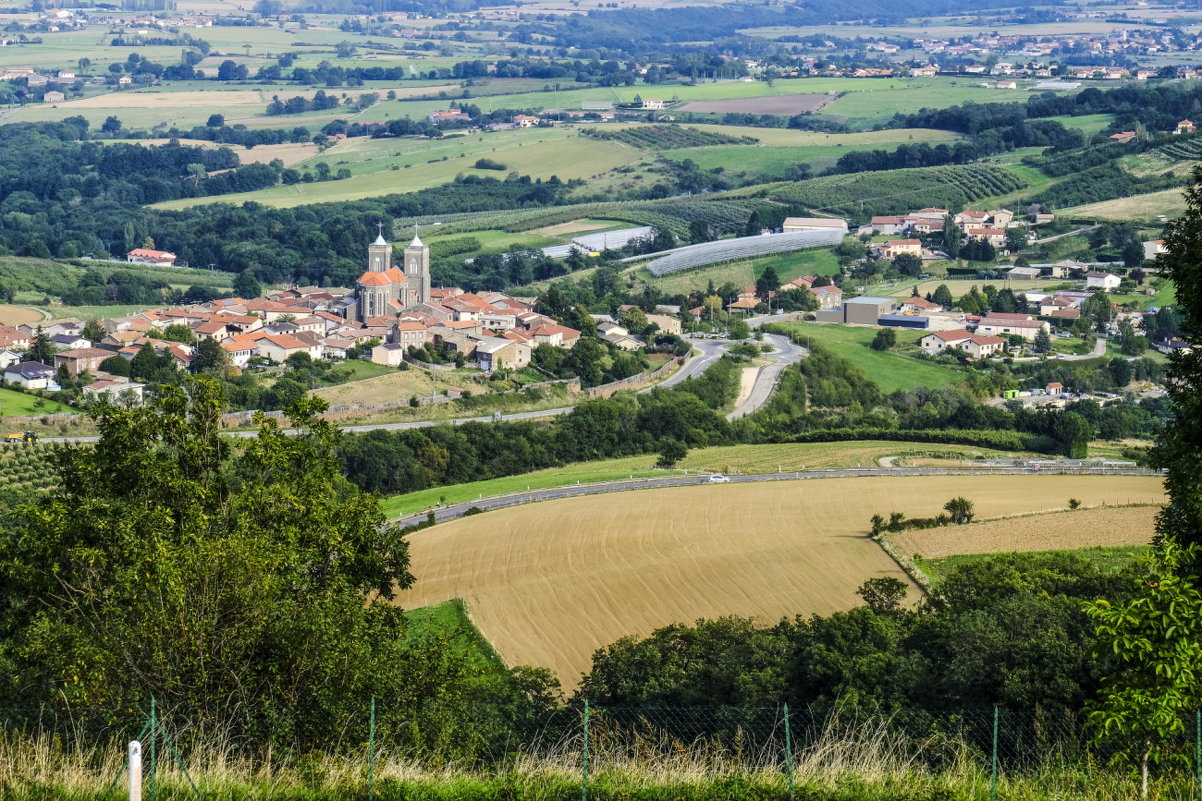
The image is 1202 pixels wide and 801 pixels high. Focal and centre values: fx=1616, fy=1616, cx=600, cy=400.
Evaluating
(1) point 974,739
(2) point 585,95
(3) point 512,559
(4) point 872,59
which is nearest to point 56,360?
(3) point 512,559

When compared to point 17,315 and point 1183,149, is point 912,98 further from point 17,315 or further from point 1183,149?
point 17,315

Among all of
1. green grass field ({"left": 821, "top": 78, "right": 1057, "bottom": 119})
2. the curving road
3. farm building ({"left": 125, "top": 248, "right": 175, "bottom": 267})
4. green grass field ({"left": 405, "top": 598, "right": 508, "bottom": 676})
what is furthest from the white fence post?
green grass field ({"left": 821, "top": 78, "right": 1057, "bottom": 119})

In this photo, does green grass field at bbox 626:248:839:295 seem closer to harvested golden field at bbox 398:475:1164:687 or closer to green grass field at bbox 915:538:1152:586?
harvested golden field at bbox 398:475:1164:687

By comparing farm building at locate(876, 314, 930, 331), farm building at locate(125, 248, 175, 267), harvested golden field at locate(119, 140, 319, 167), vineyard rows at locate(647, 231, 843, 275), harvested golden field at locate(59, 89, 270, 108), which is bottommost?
farm building at locate(125, 248, 175, 267)

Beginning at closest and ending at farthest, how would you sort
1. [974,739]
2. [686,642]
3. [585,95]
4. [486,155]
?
[974,739] < [686,642] < [486,155] < [585,95]

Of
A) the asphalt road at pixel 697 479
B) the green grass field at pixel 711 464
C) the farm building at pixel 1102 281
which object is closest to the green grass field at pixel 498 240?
the farm building at pixel 1102 281

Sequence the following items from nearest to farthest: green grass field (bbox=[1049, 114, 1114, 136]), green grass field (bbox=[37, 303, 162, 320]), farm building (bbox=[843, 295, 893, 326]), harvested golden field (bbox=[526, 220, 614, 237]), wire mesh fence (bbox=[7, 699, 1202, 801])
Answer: wire mesh fence (bbox=[7, 699, 1202, 801])
farm building (bbox=[843, 295, 893, 326])
green grass field (bbox=[37, 303, 162, 320])
harvested golden field (bbox=[526, 220, 614, 237])
green grass field (bbox=[1049, 114, 1114, 136])

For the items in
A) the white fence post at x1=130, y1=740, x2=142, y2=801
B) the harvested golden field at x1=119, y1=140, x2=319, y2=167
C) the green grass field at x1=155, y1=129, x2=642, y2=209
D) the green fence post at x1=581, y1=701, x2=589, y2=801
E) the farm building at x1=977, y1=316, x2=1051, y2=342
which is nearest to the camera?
the white fence post at x1=130, y1=740, x2=142, y2=801

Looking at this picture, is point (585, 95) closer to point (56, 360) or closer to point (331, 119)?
point (331, 119)

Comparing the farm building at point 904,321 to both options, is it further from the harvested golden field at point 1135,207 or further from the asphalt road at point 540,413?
the harvested golden field at point 1135,207
